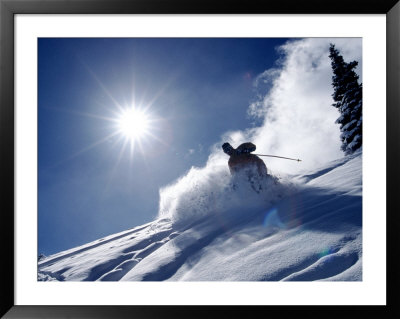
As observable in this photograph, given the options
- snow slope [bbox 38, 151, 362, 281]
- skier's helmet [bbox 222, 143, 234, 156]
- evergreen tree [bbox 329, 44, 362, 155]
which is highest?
evergreen tree [bbox 329, 44, 362, 155]

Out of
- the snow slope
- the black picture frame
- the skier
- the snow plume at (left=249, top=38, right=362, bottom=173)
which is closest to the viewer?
the black picture frame

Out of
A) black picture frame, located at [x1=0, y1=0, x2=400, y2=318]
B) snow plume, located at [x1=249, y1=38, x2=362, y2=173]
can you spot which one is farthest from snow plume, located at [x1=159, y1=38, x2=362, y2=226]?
black picture frame, located at [x1=0, y1=0, x2=400, y2=318]

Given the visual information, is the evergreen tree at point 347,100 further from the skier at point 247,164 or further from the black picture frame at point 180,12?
the skier at point 247,164

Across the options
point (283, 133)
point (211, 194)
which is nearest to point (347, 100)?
point (283, 133)

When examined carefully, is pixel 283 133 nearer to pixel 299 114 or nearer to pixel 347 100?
pixel 299 114

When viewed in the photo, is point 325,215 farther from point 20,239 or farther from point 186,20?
point 20,239

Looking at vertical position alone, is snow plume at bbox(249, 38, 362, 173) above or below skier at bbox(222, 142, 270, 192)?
above

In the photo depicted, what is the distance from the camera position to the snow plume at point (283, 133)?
6.12 ft

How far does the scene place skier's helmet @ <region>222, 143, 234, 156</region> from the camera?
2021 millimetres

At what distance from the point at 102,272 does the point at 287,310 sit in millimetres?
1502

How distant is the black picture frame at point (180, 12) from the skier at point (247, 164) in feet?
3.20

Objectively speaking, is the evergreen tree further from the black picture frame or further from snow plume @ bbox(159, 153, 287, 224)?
snow plume @ bbox(159, 153, 287, 224)

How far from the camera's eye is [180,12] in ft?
4.84

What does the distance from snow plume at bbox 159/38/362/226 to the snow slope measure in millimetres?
20
